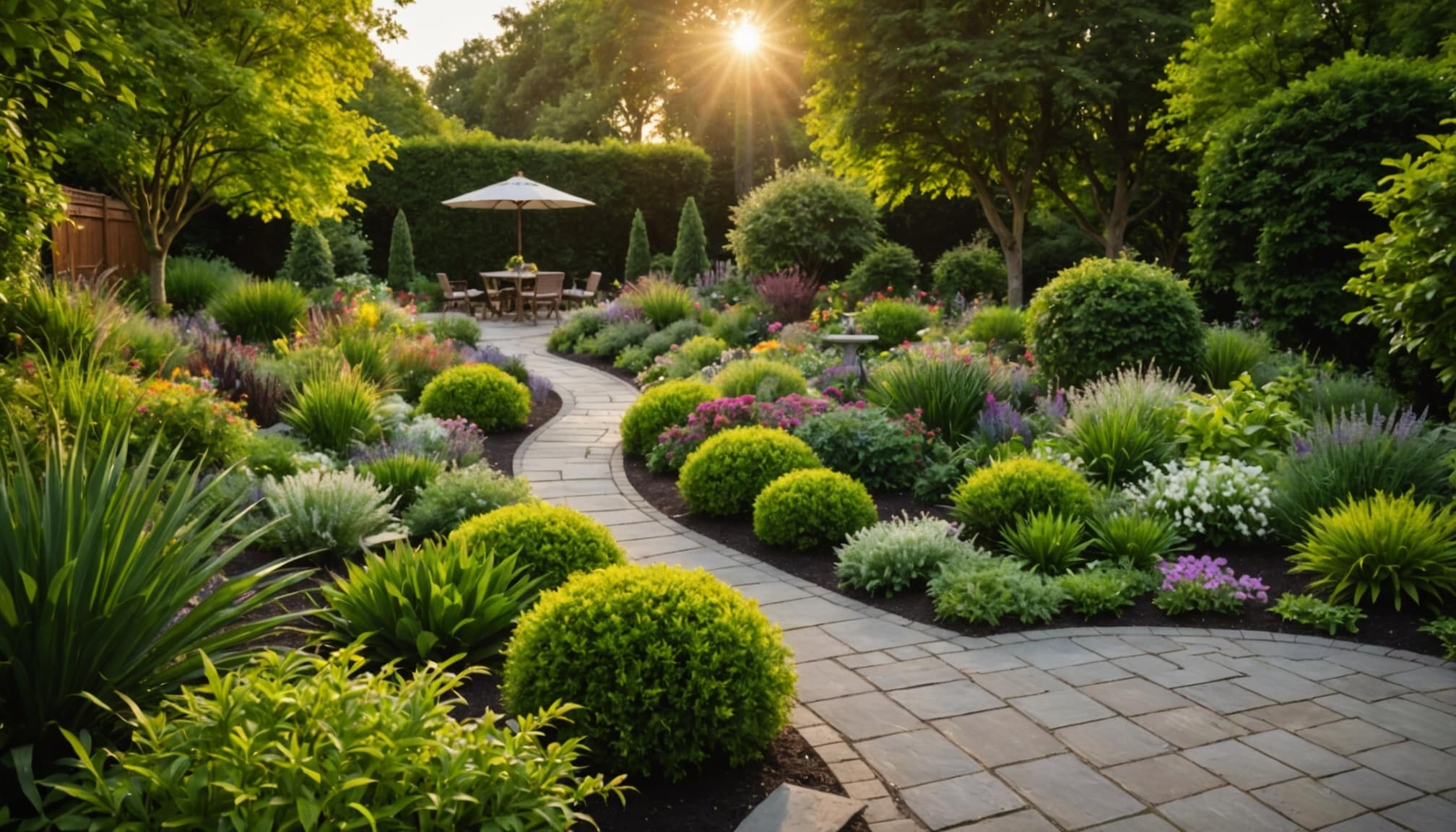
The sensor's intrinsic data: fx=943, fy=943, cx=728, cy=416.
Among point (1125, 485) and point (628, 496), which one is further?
point (628, 496)

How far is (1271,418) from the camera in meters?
6.61

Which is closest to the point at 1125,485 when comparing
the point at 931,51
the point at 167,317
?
the point at 931,51

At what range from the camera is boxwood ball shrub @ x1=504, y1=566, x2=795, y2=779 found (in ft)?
9.65

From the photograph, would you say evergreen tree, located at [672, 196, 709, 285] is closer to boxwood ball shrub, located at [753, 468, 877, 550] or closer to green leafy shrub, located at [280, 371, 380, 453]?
green leafy shrub, located at [280, 371, 380, 453]

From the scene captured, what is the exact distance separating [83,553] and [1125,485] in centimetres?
558

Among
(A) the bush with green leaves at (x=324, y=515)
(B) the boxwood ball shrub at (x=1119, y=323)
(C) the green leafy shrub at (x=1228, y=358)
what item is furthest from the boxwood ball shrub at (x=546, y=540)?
(C) the green leafy shrub at (x=1228, y=358)

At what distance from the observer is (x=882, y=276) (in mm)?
15656

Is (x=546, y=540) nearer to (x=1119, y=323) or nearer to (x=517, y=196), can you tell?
(x=1119, y=323)

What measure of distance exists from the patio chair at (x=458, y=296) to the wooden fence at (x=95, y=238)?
5.35m

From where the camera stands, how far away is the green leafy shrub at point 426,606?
3.59 m

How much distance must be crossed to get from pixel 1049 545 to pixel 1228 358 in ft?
14.7

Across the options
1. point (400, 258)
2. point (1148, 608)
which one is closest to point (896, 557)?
point (1148, 608)

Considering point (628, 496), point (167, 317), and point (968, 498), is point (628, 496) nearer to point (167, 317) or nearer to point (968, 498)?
point (968, 498)

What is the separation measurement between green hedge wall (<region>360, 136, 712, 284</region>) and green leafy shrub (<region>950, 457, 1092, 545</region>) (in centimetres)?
1941
